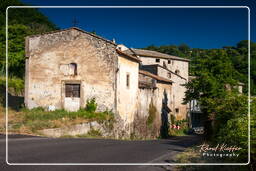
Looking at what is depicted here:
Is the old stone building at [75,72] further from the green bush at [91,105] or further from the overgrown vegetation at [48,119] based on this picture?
the overgrown vegetation at [48,119]

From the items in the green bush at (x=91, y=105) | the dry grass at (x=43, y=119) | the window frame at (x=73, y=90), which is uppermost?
the window frame at (x=73, y=90)

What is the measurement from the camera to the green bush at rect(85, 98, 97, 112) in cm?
1770

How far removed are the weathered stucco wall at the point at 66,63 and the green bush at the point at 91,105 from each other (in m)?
0.25

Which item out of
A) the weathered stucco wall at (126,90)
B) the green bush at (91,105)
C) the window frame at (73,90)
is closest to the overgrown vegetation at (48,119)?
the green bush at (91,105)

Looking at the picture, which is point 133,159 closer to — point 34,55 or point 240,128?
point 240,128

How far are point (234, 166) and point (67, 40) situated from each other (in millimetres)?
14917

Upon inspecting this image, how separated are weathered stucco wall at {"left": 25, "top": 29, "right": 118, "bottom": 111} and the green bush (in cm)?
25

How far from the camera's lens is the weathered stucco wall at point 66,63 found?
17969mm

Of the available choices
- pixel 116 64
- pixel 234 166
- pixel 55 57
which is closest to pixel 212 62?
pixel 116 64

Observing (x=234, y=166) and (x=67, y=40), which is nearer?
(x=234, y=166)

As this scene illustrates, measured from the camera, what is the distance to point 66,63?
18.2 metres

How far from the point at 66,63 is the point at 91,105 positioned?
11.2 ft

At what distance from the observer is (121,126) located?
1855 centimetres

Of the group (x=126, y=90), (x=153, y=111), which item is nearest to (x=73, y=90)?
(x=126, y=90)
